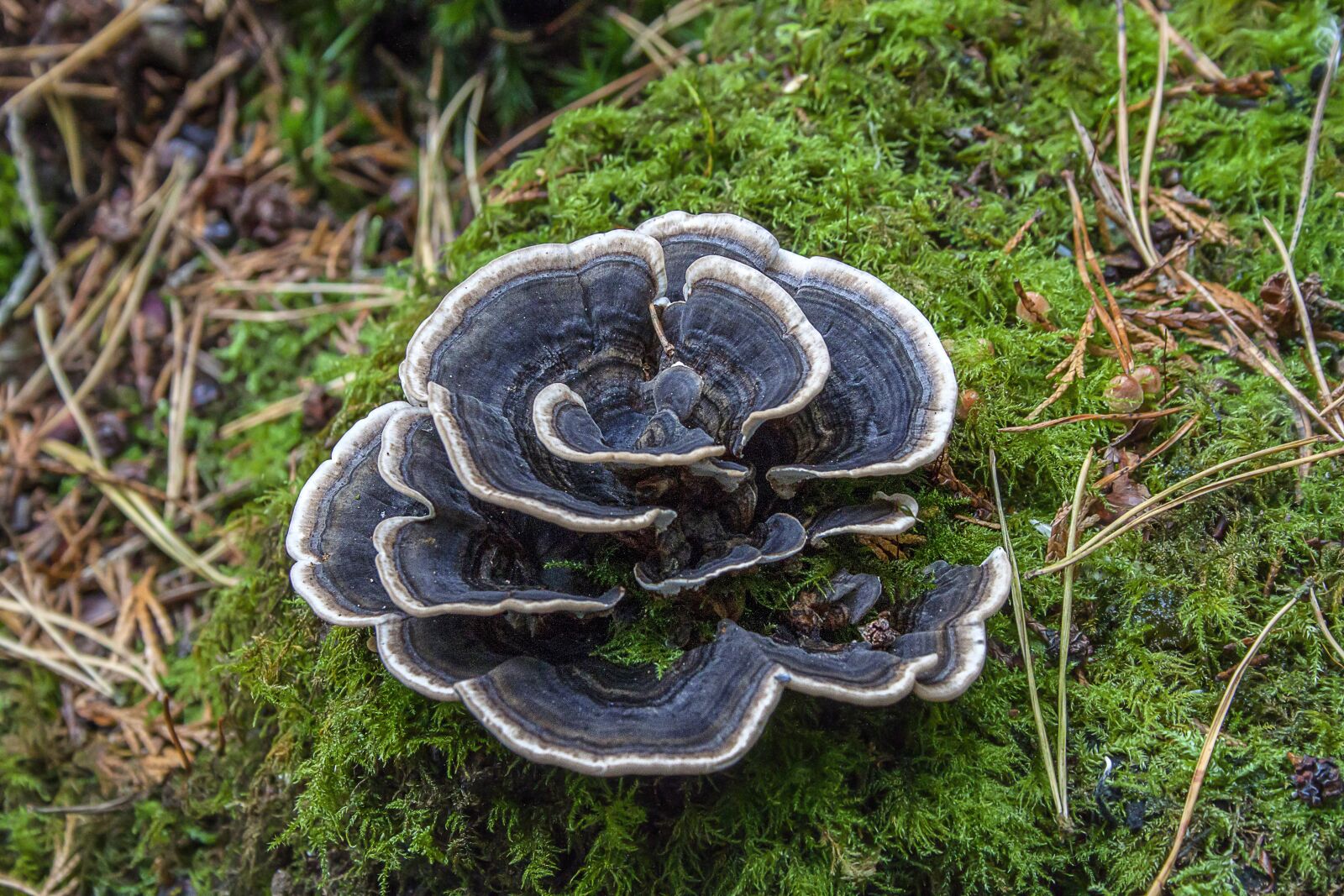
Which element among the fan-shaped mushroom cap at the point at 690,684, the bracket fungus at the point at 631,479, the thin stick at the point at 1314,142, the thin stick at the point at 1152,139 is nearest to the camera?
the fan-shaped mushroom cap at the point at 690,684

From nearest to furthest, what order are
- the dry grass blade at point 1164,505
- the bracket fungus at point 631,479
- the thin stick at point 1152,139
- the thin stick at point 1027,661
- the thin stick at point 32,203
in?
1. the bracket fungus at point 631,479
2. the thin stick at point 1027,661
3. the dry grass blade at point 1164,505
4. the thin stick at point 1152,139
5. the thin stick at point 32,203

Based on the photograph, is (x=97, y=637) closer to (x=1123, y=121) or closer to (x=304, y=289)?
(x=304, y=289)

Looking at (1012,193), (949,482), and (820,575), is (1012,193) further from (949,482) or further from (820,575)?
(820,575)

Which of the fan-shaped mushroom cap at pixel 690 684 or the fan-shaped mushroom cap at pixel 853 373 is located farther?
the fan-shaped mushroom cap at pixel 853 373

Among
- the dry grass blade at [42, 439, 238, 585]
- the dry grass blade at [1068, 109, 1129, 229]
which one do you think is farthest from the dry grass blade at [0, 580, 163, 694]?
the dry grass blade at [1068, 109, 1129, 229]

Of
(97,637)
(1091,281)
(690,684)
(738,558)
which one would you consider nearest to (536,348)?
(738,558)

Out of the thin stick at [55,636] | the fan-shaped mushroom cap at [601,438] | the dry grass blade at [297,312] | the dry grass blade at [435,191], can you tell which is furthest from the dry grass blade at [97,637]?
the fan-shaped mushroom cap at [601,438]

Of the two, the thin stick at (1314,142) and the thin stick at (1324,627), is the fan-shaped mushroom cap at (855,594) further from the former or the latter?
the thin stick at (1314,142)
